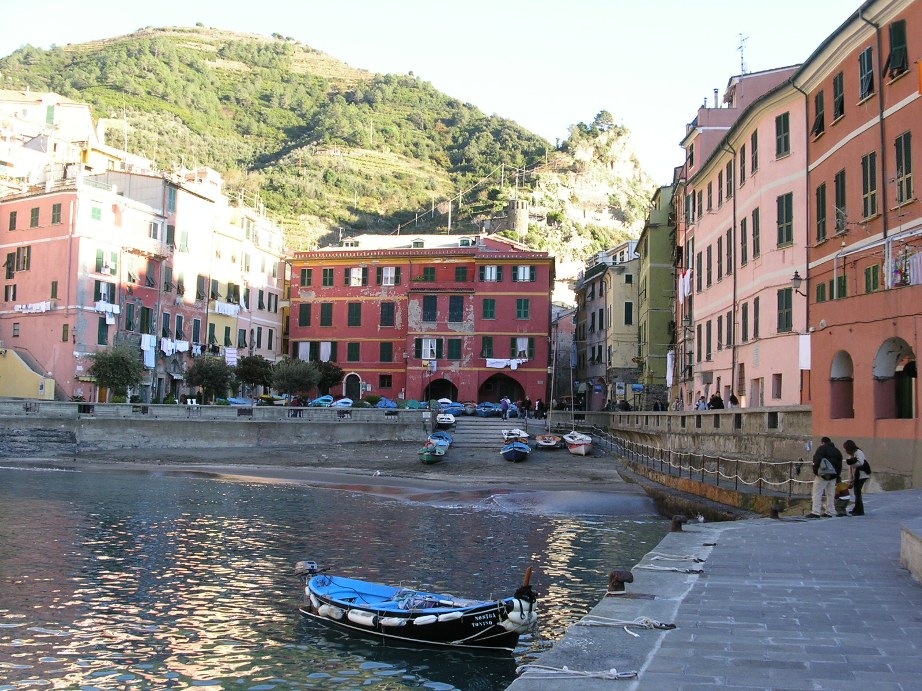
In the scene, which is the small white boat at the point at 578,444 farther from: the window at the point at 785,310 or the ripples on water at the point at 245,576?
the window at the point at 785,310

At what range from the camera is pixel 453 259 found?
75.9 meters

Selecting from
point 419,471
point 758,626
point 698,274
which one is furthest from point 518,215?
point 758,626

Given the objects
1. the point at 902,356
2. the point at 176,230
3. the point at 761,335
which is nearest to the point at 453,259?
the point at 176,230

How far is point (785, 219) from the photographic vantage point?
35938 millimetres

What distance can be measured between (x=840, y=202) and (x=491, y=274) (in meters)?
45.2

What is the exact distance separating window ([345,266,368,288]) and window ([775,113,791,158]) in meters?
46.0

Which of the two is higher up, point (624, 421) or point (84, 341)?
point (84, 341)

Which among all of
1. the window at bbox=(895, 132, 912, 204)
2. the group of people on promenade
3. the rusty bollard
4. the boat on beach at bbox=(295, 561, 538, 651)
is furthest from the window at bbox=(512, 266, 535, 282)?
the rusty bollard

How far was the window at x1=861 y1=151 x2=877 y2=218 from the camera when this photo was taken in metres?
27.6

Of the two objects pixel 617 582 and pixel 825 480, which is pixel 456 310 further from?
pixel 617 582

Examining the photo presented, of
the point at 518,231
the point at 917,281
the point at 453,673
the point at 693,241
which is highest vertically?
the point at 518,231

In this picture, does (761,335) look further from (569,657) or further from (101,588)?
(569,657)

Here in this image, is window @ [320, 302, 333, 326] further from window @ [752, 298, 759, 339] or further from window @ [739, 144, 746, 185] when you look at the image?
window @ [752, 298, 759, 339]

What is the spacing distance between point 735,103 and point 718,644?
45193 mm
